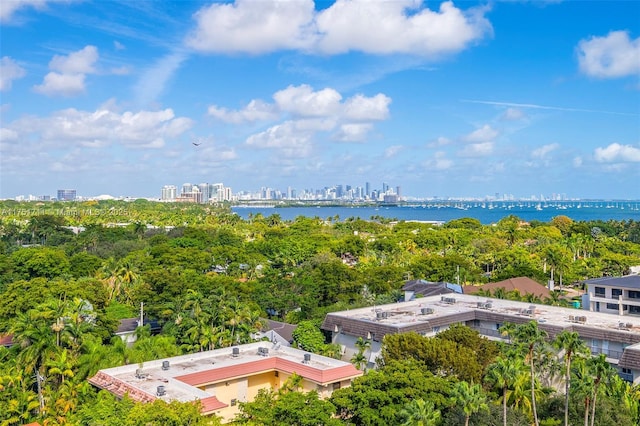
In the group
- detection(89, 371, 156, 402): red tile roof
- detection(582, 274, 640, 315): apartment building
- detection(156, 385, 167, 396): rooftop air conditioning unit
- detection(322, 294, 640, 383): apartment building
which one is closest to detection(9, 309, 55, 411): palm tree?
detection(89, 371, 156, 402): red tile roof

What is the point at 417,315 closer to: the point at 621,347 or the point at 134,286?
the point at 621,347

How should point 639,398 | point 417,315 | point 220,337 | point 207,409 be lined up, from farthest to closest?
point 417,315
point 220,337
point 639,398
point 207,409

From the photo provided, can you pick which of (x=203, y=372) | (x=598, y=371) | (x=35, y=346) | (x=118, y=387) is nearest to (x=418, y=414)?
(x=598, y=371)

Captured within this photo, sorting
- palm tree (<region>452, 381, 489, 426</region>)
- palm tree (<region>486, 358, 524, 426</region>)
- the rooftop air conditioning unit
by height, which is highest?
palm tree (<region>486, 358, 524, 426</region>)

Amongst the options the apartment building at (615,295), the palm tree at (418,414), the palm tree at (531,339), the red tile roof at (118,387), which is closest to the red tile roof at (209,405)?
the red tile roof at (118,387)

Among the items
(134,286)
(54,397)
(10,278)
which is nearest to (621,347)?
(54,397)

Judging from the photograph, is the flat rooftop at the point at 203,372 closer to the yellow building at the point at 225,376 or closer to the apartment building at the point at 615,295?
the yellow building at the point at 225,376

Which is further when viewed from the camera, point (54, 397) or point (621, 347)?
point (621, 347)

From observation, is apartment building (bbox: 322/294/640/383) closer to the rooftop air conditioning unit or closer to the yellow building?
the yellow building
